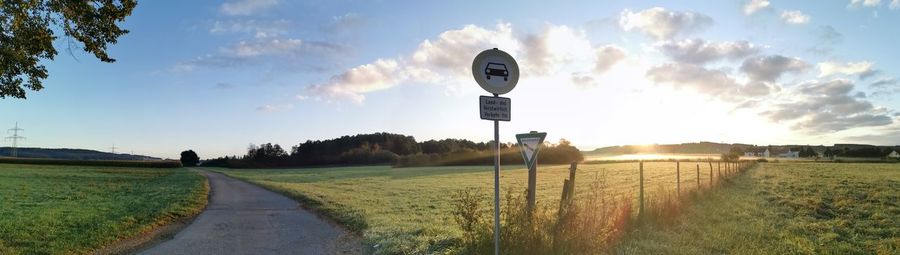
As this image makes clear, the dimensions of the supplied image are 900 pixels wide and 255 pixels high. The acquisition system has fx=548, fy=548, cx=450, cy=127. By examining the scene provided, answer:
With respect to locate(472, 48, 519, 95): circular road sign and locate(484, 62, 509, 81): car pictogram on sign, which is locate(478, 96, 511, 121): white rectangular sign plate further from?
locate(484, 62, 509, 81): car pictogram on sign

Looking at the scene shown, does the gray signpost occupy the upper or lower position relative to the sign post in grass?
upper

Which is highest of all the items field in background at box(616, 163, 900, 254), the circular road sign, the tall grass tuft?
the circular road sign

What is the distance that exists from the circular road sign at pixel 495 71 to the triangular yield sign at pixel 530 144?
2.50 feet

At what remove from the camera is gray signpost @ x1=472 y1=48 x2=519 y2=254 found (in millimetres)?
6621

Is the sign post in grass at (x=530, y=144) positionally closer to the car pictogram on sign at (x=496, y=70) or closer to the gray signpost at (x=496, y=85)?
the gray signpost at (x=496, y=85)

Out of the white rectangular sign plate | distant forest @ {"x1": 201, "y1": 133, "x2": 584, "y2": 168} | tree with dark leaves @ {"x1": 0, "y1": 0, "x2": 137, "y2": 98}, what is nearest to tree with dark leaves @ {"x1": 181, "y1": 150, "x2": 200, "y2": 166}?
distant forest @ {"x1": 201, "y1": 133, "x2": 584, "y2": 168}

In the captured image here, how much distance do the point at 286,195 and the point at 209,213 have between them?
8.14 meters

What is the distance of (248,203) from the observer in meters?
20.2

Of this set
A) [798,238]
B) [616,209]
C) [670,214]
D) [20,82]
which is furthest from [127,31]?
[798,238]

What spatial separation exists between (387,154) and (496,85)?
415 feet

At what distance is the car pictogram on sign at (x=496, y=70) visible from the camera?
22.5 ft

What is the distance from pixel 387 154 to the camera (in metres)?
132

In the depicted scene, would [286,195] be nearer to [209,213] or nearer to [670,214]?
[209,213]

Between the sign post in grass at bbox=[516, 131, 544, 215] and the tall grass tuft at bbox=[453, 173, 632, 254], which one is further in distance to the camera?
the tall grass tuft at bbox=[453, 173, 632, 254]
